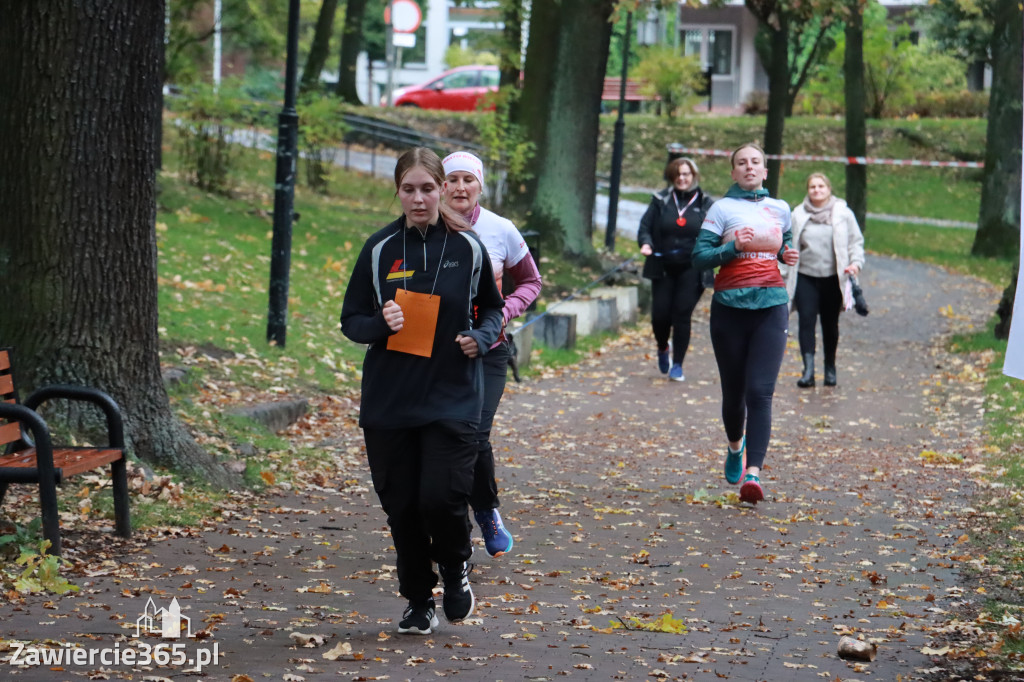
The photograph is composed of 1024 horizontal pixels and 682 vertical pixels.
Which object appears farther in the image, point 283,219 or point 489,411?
point 283,219

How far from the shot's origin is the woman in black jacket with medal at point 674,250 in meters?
13.8

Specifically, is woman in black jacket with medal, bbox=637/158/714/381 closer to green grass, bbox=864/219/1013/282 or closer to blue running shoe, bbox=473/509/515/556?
blue running shoe, bbox=473/509/515/556

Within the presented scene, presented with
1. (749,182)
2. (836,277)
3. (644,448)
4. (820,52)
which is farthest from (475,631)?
(820,52)

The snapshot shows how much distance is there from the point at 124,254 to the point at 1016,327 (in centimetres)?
495

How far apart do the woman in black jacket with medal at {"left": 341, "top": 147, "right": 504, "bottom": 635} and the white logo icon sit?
3.04ft

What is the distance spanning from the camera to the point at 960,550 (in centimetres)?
768

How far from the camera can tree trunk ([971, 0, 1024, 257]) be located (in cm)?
2752

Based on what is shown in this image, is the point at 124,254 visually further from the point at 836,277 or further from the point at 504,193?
the point at 504,193

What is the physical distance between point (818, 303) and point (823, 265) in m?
0.45

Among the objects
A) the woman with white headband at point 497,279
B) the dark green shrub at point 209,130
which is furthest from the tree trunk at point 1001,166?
the woman with white headband at point 497,279

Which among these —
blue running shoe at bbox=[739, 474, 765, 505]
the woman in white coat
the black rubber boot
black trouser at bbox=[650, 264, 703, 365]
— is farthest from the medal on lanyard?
blue running shoe at bbox=[739, 474, 765, 505]

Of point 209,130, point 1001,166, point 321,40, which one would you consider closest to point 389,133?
point 321,40

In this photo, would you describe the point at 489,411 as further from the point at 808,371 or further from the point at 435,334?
the point at 808,371

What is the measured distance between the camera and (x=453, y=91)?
45.9m
